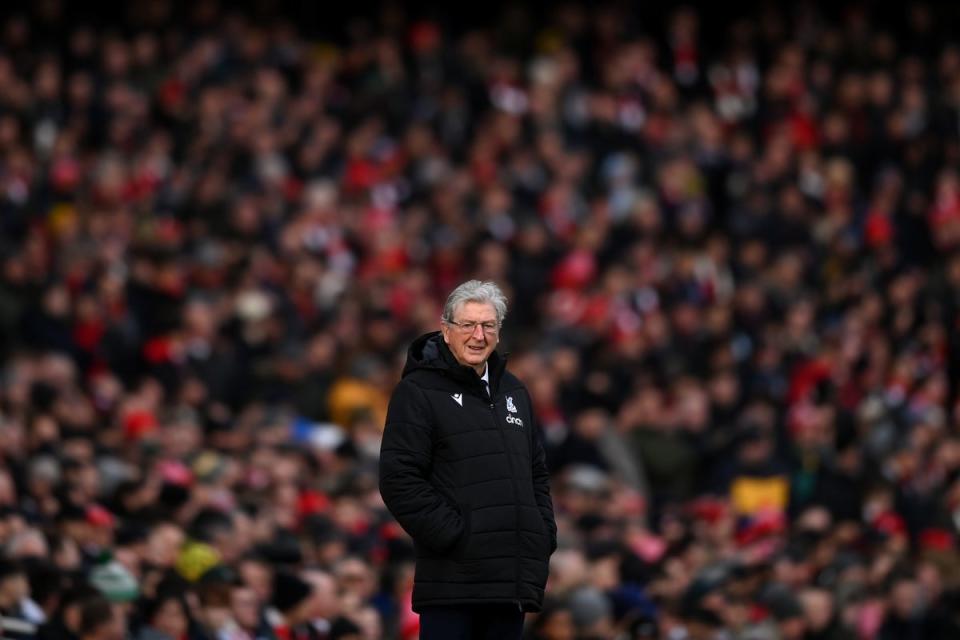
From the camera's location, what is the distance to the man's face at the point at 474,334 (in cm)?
684

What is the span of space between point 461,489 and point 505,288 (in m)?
10.8

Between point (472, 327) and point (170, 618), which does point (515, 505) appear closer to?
point (472, 327)

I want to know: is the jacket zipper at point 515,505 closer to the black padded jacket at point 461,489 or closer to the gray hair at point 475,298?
the black padded jacket at point 461,489

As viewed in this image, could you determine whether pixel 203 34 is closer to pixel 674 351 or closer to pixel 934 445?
pixel 674 351

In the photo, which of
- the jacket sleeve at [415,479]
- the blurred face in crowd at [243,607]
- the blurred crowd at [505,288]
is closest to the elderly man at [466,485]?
the jacket sleeve at [415,479]

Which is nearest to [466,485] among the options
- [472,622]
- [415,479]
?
[415,479]

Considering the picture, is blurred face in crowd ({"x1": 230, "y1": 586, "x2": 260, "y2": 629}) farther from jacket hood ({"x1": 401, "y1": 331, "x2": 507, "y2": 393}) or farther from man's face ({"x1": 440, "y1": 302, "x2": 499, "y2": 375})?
man's face ({"x1": 440, "y1": 302, "x2": 499, "y2": 375})

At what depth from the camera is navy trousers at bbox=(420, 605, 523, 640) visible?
266 inches

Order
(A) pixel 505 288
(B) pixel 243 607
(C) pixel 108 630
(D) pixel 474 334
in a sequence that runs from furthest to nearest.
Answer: (A) pixel 505 288, (B) pixel 243 607, (C) pixel 108 630, (D) pixel 474 334

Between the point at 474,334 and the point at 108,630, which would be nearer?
the point at 474,334

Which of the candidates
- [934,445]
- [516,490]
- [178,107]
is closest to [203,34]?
[178,107]

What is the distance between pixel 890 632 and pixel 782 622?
48.0 inches

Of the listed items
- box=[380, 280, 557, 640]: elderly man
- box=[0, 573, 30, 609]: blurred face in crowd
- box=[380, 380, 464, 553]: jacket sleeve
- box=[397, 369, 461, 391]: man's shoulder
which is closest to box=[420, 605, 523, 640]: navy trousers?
box=[380, 280, 557, 640]: elderly man

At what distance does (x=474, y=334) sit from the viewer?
22.4ft
